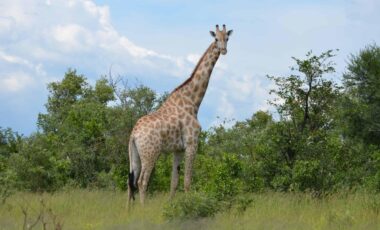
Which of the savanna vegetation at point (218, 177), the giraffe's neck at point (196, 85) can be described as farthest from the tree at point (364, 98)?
the giraffe's neck at point (196, 85)

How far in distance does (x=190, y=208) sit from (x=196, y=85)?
174 inches

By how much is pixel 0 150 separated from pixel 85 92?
27.7ft

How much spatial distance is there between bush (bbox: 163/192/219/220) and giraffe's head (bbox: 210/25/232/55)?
14.9 feet

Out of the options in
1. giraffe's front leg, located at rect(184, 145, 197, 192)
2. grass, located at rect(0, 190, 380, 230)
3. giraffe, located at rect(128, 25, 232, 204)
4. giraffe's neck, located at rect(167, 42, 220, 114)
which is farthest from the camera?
giraffe's neck, located at rect(167, 42, 220, 114)

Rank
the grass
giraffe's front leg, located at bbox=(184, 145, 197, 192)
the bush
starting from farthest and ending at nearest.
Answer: giraffe's front leg, located at bbox=(184, 145, 197, 192), the bush, the grass

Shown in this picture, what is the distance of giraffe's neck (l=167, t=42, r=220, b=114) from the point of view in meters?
13.6

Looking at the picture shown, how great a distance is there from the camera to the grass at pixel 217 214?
895 cm

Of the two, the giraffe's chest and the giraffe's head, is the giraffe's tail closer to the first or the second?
the giraffe's chest

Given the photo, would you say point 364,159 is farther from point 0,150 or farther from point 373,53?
point 0,150

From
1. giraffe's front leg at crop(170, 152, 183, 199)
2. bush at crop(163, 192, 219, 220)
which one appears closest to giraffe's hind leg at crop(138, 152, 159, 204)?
giraffe's front leg at crop(170, 152, 183, 199)

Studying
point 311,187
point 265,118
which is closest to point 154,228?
point 311,187

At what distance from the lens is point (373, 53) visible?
28531 mm

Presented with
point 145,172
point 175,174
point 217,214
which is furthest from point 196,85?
point 217,214

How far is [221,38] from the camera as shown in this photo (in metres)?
13.8
